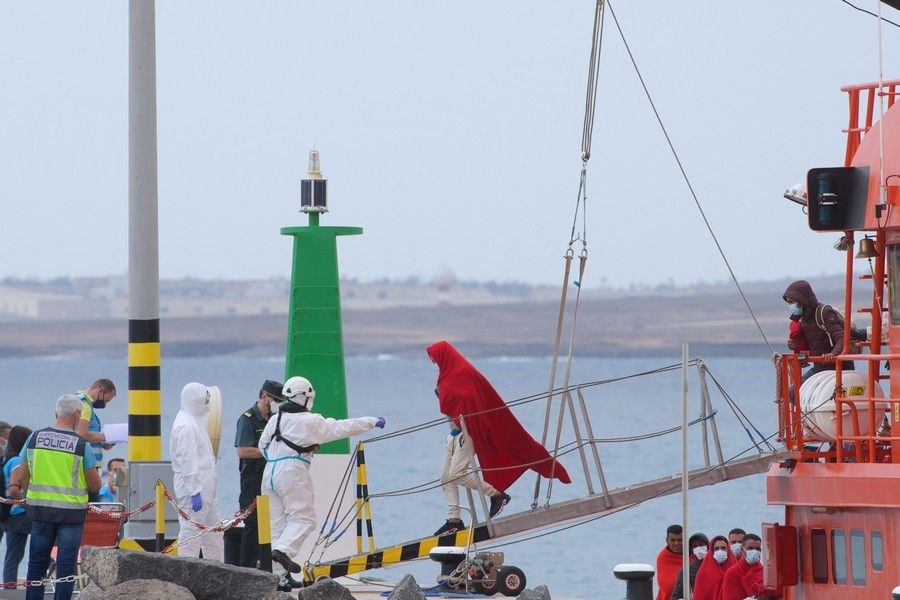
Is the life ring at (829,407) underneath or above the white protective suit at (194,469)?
above

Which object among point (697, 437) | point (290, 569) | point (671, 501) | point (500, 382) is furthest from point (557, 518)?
point (500, 382)

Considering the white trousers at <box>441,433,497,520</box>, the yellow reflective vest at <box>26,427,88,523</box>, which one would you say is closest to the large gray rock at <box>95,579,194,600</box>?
the yellow reflective vest at <box>26,427,88,523</box>

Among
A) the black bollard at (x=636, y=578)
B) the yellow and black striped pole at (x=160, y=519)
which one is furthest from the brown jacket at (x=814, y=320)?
the yellow and black striped pole at (x=160, y=519)

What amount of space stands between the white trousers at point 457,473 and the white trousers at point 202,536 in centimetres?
215

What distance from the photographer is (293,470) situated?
1446 centimetres

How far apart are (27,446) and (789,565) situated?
244 inches

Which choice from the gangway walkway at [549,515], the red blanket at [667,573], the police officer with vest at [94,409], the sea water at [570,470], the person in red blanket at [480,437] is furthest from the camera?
Result: the sea water at [570,470]

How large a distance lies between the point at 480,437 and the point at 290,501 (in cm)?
189

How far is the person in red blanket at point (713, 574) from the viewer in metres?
14.2

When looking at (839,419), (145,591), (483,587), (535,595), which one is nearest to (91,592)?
(145,591)

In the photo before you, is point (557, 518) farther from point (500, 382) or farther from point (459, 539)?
point (500, 382)

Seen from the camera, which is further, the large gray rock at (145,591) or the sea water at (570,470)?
the sea water at (570,470)

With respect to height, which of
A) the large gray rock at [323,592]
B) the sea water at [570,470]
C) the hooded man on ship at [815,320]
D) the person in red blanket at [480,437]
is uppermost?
the hooded man on ship at [815,320]

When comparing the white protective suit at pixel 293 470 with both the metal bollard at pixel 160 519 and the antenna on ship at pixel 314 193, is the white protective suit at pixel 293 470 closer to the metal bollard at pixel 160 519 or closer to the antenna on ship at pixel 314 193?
the metal bollard at pixel 160 519
